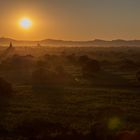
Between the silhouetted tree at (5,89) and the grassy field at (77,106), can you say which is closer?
the grassy field at (77,106)

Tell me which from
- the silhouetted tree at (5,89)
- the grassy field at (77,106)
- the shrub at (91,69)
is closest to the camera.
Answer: the grassy field at (77,106)

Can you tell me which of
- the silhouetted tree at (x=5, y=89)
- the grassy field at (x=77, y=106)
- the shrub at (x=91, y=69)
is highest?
the shrub at (x=91, y=69)

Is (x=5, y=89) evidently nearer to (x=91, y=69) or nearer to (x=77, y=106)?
(x=77, y=106)

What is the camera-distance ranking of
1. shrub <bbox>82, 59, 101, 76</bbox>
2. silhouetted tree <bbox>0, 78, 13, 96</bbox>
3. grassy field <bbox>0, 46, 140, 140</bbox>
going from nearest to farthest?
grassy field <bbox>0, 46, 140, 140</bbox>
silhouetted tree <bbox>0, 78, 13, 96</bbox>
shrub <bbox>82, 59, 101, 76</bbox>

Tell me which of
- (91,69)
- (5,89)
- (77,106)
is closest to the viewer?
(77,106)

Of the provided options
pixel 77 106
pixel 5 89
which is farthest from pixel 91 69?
pixel 77 106

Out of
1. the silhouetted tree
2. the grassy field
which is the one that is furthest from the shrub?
the silhouetted tree

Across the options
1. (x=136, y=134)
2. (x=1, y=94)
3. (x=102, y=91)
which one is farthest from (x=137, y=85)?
(x=136, y=134)

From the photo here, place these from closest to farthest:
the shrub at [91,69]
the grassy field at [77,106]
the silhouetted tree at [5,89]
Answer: the grassy field at [77,106] → the silhouetted tree at [5,89] → the shrub at [91,69]

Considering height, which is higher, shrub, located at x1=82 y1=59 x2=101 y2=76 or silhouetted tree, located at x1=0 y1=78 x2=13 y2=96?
shrub, located at x1=82 y1=59 x2=101 y2=76

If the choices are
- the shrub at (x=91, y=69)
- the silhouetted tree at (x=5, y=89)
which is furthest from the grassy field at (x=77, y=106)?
the shrub at (x=91, y=69)

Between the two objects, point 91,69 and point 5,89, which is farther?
point 91,69

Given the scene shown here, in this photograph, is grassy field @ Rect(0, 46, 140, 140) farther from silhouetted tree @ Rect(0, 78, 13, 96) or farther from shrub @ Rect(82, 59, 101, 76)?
shrub @ Rect(82, 59, 101, 76)

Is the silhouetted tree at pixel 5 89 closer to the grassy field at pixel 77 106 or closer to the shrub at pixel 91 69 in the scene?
the grassy field at pixel 77 106
